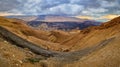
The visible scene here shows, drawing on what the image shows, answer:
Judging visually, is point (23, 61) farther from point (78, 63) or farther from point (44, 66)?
point (78, 63)

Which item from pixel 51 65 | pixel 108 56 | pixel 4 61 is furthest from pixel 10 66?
pixel 108 56

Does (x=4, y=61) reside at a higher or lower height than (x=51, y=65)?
higher

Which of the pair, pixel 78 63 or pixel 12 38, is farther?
pixel 12 38

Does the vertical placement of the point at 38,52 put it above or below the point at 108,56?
below

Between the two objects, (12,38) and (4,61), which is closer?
(4,61)

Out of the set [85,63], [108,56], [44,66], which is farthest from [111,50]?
[44,66]

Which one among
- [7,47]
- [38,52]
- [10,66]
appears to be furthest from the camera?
[38,52]

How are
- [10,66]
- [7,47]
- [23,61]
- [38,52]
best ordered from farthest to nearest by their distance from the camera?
[38,52], [7,47], [23,61], [10,66]

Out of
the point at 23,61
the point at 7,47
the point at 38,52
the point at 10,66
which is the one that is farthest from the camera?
the point at 38,52

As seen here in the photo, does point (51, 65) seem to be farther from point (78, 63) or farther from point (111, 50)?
point (111, 50)
